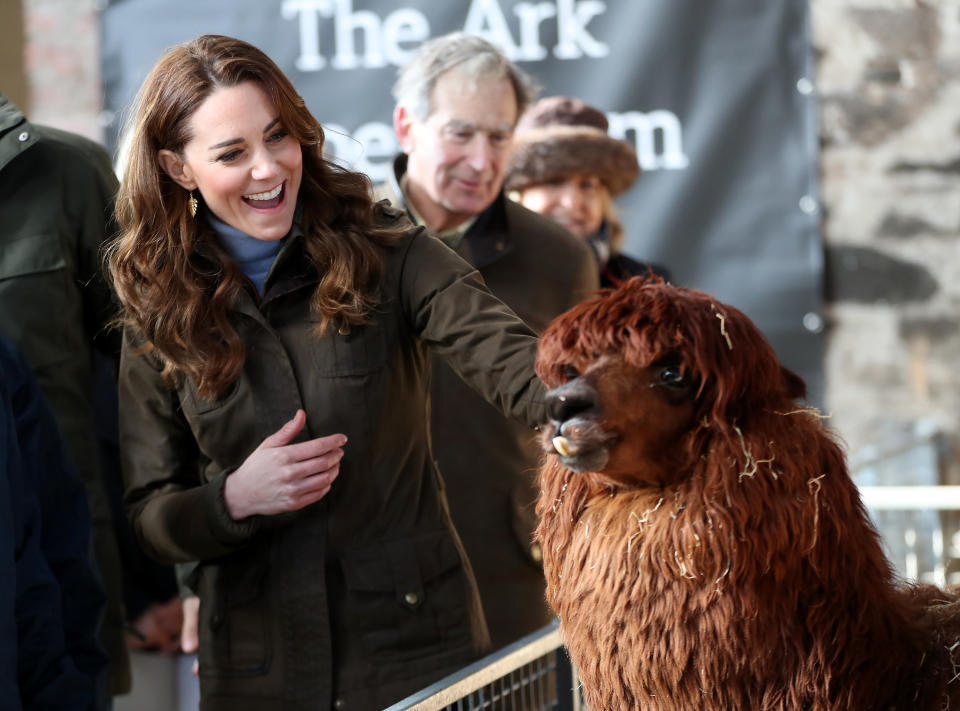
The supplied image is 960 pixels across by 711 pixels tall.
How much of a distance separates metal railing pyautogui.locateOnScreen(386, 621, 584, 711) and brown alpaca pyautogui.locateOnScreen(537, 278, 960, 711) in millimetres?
251

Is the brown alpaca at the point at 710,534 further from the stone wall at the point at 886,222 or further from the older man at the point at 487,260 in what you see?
the stone wall at the point at 886,222

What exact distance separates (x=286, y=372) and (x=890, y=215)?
2.87m

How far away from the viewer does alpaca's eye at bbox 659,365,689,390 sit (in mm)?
1120

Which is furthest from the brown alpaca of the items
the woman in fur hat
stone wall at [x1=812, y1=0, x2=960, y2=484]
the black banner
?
stone wall at [x1=812, y1=0, x2=960, y2=484]

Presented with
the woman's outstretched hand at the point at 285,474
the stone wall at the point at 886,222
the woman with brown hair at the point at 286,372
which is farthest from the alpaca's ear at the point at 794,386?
the stone wall at the point at 886,222

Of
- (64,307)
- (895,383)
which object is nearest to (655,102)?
(895,383)

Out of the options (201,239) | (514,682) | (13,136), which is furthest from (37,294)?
(514,682)

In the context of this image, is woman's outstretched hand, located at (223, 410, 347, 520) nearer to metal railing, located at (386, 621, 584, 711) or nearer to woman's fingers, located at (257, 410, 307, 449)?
woman's fingers, located at (257, 410, 307, 449)

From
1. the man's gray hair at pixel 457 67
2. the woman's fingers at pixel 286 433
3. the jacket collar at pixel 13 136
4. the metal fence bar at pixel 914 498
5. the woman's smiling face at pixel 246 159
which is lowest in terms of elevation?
the metal fence bar at pixel 914 498

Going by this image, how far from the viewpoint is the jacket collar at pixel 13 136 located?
191 centimetres

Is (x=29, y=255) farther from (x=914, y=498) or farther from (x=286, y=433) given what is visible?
(x=914, y=498)

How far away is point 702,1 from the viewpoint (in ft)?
12.2

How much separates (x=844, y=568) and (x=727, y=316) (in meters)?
0.26

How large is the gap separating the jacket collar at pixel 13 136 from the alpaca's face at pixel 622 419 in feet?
3.86
